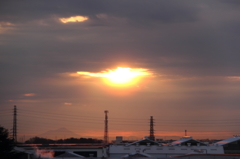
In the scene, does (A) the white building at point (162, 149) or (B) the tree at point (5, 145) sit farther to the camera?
(A) the white building at point (162, 149)

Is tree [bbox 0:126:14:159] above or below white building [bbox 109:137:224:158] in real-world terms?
above

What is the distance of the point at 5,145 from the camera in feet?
140

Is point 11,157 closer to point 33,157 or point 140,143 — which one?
point 33,157

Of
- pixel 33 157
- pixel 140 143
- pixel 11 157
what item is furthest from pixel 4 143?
pixel 140 143

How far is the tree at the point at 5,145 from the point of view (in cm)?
4197

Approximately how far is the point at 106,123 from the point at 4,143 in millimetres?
61498

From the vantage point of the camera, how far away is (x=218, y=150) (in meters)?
78.4

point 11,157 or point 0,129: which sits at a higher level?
point 0,129

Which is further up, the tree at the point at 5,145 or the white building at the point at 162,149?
the tree at the point at 5,145

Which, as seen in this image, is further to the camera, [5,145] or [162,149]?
[162,149]

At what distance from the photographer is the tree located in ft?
138

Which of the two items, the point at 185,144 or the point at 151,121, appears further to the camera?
the point at 151,121

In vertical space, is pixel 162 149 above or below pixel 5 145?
below

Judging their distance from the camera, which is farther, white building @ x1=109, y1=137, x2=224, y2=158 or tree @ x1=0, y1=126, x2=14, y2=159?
white building @ x1=109, y1=137, x2=224, y2=158
